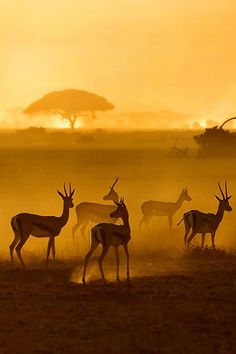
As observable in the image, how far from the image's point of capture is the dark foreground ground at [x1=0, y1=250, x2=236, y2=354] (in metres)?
11.3

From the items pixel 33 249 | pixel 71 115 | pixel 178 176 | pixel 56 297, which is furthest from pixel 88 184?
pixel 71 115

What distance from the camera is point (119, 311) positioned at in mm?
13086

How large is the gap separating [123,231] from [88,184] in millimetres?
22561

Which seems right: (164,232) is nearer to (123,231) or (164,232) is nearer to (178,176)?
(123,231)

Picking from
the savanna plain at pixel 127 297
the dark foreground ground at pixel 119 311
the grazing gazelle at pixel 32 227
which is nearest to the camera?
the dark foreground ground at pixel 119 311

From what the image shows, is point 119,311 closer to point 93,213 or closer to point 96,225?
point 96,225

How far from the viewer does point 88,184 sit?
124 ft

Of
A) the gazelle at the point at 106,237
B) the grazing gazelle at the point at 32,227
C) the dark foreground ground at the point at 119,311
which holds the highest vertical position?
the grazing gazelle at the point at 32,227

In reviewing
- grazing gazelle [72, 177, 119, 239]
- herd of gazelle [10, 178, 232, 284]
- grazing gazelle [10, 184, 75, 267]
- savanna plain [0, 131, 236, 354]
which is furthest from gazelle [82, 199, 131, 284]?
grazing gazelle [72, 177, 119, 239]

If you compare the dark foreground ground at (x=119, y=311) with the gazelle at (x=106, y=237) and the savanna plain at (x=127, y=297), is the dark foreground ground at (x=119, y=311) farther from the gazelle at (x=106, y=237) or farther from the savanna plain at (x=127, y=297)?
the gazelle at (x=106, y=237)

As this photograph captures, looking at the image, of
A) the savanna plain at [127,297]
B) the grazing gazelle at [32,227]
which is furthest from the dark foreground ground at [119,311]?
the grazing gazelle at [32,227]

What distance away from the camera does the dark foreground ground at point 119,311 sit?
37.1 ft

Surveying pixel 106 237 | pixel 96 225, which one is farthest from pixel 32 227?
pixel 106 237

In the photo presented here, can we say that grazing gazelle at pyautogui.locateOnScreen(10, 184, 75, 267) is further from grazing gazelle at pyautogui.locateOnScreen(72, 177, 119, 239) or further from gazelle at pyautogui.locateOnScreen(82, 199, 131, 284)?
grazing gazelle at pyautogui.locateOnScreen(72, 177, 119, 239)
